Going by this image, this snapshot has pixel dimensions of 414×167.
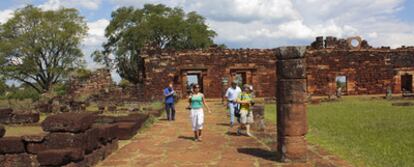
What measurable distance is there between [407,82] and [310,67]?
7487 millimetres

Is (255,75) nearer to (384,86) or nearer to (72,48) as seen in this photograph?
(384,86)

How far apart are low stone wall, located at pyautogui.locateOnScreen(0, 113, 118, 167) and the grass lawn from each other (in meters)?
4.62

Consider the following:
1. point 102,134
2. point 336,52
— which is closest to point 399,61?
point 336,52

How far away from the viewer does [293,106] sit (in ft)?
28.2

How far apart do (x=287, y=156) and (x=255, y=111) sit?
6.89m

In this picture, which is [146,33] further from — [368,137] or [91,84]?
[368,137]

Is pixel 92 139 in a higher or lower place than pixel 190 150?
higher

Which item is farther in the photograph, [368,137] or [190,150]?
[368,137]

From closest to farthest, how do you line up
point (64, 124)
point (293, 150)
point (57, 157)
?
1. point (57, 157)
2. point (64, 124)
3. point (293, 150)

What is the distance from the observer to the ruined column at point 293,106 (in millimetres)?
8500

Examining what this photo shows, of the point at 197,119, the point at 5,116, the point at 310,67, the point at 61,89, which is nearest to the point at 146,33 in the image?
the point at 61,89

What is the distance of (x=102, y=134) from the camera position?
940 cm

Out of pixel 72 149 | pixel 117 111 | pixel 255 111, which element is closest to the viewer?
pixel 72 149

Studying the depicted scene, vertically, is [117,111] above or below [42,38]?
below
